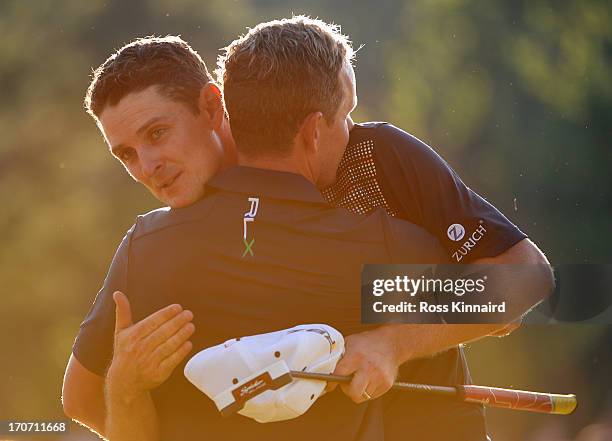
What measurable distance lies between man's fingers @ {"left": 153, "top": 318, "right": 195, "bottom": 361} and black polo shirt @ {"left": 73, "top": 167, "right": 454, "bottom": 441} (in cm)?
4

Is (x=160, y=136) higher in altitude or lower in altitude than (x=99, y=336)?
higher

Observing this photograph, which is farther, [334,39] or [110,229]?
[110,229]

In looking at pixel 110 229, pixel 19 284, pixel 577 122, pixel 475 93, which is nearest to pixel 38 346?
pixel 19 284

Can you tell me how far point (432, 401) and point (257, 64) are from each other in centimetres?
100

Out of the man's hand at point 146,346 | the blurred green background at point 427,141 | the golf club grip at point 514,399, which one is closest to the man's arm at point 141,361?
the man's hand at point 146,346

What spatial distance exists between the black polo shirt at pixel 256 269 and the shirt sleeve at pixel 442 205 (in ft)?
0.50

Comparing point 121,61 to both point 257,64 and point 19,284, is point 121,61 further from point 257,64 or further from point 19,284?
point 19,284

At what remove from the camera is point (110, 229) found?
1244 centimetres

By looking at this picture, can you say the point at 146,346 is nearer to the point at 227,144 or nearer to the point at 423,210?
the point at 227,144

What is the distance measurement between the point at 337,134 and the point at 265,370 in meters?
0.68

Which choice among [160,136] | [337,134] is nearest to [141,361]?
[160,136]

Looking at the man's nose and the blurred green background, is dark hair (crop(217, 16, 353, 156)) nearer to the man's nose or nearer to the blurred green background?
the man's nose

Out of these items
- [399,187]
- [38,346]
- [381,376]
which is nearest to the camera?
[381,376]

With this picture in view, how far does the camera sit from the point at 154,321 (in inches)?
90.3
